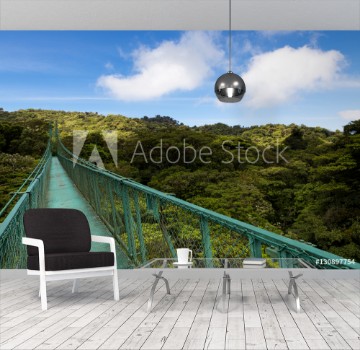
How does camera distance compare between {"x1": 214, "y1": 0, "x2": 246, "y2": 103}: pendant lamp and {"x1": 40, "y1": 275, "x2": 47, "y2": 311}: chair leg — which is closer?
{"x1": 40, "y1": 275, "x2": 47, "y2": 311}: chair leg

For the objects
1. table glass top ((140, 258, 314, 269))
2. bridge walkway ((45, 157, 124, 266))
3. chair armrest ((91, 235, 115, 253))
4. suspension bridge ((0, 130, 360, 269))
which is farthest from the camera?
bridge walkway ((45, 157, 124, 266))

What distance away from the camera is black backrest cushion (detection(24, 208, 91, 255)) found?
542 cm

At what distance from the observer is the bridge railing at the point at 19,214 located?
260 inches

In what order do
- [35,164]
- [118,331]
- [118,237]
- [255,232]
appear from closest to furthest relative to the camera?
[118,331] → [255,232] → [118,237] → [35,164]

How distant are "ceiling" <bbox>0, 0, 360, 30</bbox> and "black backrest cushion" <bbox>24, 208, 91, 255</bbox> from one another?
2.61 meters

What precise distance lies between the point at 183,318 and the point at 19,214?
133 inches

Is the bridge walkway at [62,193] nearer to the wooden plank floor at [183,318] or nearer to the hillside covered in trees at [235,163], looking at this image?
the hillside covered in trees at [235,163]

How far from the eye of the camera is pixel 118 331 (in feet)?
12.6

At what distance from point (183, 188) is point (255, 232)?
1.66 meters

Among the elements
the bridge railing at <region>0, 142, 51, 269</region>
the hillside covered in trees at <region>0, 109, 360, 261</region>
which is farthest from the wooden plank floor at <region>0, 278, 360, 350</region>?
the hillside covered in trees at <region>0, 109, 360, 261</region>

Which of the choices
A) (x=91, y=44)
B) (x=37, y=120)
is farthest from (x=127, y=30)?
(x=37, y=120)

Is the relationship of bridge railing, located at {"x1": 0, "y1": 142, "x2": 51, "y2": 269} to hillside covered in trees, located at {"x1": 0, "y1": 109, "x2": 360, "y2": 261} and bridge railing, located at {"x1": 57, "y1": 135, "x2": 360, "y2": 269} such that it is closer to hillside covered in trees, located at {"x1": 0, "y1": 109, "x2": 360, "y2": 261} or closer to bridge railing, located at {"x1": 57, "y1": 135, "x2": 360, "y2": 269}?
hillside covered in trees, located at {"x1": 0, "y1": 109, "x2": 360, "y2": 261}

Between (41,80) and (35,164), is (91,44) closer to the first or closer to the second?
(41,80)

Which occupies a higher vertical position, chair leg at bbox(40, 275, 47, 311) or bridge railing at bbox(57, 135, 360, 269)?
bridge railing at bbox(57, 135, 360, 269)
